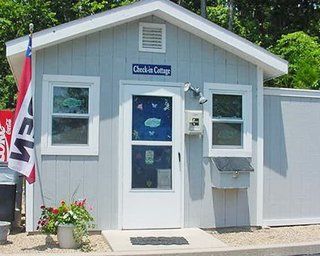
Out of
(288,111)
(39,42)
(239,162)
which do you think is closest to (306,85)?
(288,111)

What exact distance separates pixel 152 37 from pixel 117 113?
143 cm

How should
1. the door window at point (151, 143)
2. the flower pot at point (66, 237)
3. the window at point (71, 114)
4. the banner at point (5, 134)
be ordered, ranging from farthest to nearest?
the banner at point (5, 134), the door window at point (151, 143), the window at point (71, 114), the flower pot at point (66, 237)

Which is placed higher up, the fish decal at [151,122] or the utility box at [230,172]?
the fish decal at [151,122]

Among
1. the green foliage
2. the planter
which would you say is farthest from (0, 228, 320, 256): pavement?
the green foliage

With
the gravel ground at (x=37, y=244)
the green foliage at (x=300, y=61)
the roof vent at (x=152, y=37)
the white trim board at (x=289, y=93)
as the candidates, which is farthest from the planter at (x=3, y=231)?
the green foliage at (x=300, y=61)

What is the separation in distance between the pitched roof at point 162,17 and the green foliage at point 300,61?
5634 mm

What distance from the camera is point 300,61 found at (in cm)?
1563

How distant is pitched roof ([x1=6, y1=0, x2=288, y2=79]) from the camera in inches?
323

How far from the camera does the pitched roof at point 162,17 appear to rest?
26.9 ft

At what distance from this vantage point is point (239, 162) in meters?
8.99

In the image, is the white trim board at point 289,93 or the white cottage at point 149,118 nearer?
the white cottage at point 149,118

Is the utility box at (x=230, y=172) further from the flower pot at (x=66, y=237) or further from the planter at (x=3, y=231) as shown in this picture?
the planter at (x=3, y=231)

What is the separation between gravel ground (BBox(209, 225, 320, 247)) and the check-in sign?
2.80 m

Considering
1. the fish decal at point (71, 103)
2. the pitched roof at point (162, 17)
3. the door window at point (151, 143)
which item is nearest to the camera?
the pitched roof at point (162, 17)
